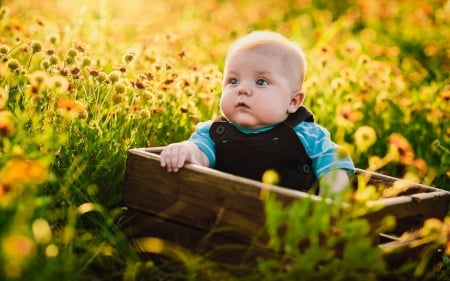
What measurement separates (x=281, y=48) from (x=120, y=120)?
835mm

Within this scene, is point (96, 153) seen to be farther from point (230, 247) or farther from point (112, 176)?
point (230, 247)

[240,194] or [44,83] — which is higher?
[44,83]

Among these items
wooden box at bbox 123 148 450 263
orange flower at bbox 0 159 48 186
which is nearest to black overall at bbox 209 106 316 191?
wooden box at bbox 123 148 450 263

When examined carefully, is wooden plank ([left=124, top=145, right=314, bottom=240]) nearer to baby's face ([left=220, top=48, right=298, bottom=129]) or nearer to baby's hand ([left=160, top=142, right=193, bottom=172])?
baby's hand ([left=160, top=142, right=193, bottom=172])

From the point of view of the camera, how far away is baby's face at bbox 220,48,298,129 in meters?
3.06

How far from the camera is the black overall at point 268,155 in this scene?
3.04 m

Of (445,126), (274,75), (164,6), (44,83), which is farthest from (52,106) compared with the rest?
(164,6)

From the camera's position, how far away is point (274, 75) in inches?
121

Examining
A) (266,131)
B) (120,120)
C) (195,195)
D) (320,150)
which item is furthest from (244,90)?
(120,120)

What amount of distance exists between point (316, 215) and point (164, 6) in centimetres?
709

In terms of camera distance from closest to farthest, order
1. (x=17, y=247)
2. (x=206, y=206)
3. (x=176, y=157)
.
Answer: (x=17, y=247), (x=206, y=206), (x=176, y=157)

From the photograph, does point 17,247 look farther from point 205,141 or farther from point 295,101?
point 295,101

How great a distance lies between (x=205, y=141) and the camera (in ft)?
10.4

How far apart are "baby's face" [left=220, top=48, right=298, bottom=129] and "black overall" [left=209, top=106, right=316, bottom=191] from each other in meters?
0.07
